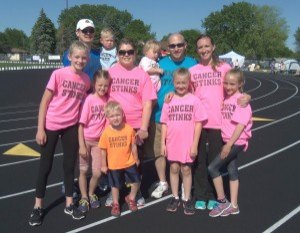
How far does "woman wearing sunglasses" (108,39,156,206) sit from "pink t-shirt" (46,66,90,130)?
46 cm

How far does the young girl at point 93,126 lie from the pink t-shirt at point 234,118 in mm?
1393

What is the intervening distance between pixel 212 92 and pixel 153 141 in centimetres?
111

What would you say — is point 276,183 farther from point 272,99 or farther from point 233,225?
point 272,99

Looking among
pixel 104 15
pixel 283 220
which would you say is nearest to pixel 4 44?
pixel 104 15

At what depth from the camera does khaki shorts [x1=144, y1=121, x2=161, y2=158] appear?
5.28 m

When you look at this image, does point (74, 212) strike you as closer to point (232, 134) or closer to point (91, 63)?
point (91, 63)

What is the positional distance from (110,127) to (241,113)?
148 centimetres

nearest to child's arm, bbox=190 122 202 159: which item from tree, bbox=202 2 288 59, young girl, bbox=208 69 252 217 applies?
young girl, bbox=208 69 252 217

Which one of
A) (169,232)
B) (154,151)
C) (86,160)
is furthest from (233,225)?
(86,160)

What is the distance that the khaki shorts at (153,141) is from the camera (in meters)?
5.28

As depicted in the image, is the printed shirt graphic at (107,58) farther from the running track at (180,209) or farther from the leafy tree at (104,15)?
the leafy tree at (104,15)

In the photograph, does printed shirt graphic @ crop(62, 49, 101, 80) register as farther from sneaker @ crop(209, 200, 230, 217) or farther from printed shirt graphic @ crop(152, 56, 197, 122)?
sneaker @ crop(209, 200, 230, 217)

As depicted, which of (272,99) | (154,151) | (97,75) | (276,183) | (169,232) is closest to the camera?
(169,232)

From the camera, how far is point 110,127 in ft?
15.0
